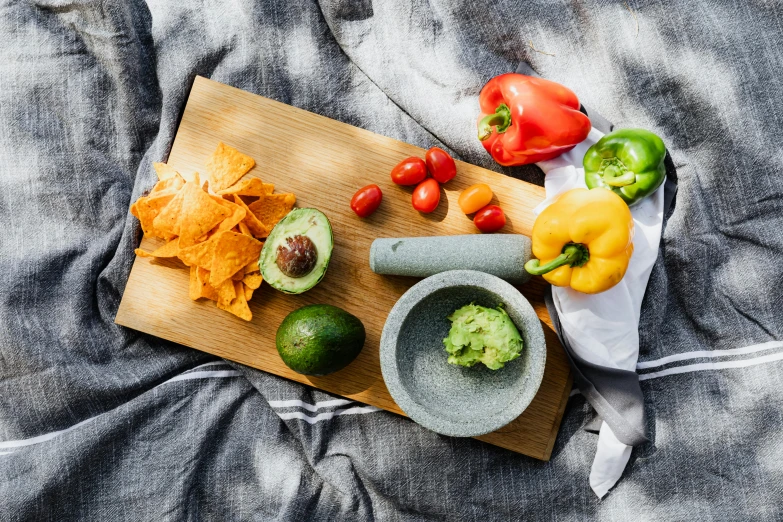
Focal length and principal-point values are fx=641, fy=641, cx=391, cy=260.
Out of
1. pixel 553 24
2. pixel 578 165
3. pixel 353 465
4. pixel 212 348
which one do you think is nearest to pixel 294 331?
pixel 212 348

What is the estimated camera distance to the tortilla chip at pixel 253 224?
1986 mm

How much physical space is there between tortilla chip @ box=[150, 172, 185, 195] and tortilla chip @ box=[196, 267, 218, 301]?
0.88 feet

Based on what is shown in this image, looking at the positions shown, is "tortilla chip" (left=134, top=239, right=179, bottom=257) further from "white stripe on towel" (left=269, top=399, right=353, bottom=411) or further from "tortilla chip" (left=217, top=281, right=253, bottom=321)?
"white stripe on towel" (left=269, top=399, right=353, bottom=411)

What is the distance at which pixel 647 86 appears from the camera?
212 centimetres

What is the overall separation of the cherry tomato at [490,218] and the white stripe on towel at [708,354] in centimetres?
66

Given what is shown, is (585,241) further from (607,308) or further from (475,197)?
(475,197)

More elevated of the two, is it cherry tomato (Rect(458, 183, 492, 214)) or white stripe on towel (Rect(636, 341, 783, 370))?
cherry tomato (Rect(458, 183, 492, 214))

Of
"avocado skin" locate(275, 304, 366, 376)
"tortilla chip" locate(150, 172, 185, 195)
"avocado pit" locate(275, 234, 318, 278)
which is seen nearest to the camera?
"avocado skin" locate(275, 304, 366, 376)

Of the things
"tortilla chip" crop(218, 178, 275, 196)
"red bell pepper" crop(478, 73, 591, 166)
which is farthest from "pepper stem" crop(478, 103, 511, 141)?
"tortilla chip" crop(218, 178, 275, 196)

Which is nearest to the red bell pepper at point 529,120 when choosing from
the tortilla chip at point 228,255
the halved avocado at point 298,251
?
the halved avocado at point 298,251

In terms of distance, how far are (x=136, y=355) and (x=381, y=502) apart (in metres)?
0.96

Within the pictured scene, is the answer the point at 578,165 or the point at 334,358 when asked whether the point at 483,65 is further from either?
the point at 334,358

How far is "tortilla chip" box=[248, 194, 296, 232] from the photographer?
204 centimetres

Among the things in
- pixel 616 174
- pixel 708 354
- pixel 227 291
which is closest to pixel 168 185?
pixel 227 291
